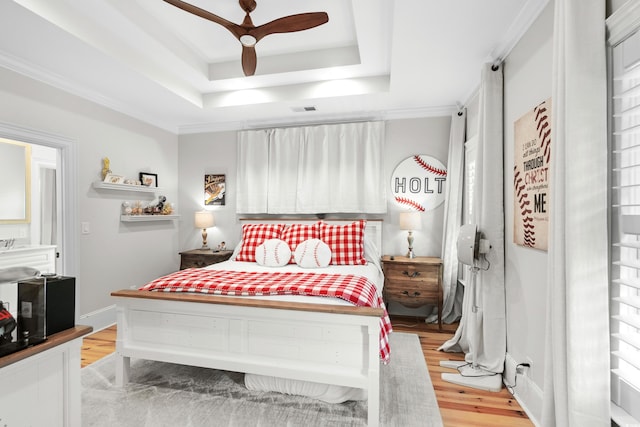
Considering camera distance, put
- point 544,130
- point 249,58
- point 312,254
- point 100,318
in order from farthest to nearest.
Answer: point 100,318
point 312,254
point 249,58
point 544,130

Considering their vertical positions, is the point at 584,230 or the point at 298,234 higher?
the point at 584,230

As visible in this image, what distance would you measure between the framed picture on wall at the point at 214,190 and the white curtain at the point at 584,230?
401 centimetres

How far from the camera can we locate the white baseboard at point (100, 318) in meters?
3.28

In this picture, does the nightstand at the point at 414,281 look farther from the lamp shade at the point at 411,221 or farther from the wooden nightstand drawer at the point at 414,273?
the lamp shade at the point at 411,221

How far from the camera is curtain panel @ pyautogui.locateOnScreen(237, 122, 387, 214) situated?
3.96 m

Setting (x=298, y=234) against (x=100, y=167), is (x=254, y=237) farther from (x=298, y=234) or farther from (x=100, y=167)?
(x=100, y=167)

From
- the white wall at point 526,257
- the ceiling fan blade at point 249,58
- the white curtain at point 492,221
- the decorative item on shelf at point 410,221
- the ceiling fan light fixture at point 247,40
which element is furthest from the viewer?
the decorative item on shelf at point 410,221

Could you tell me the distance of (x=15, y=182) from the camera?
3787 mm

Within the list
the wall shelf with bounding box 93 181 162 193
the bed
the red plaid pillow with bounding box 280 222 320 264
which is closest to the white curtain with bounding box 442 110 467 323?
the red plaid pillow with bounding box 280 222 320 264

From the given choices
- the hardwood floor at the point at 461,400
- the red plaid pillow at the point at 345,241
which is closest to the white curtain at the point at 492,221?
the hardwood floor at the point at 461,400

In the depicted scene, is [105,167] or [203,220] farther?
[203,220]

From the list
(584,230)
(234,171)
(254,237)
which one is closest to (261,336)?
(254,237)

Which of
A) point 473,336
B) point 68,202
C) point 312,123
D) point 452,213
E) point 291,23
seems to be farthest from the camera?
point 312,123

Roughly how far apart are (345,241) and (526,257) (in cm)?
177
